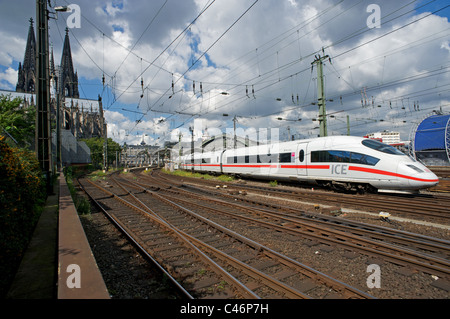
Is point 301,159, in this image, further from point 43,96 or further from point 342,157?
point 43,96

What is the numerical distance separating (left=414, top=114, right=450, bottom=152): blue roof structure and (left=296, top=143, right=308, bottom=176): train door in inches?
925

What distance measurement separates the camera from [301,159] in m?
14.9

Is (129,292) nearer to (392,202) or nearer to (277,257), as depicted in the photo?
(277,257)

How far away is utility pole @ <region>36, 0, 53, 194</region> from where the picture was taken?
12.2 meters

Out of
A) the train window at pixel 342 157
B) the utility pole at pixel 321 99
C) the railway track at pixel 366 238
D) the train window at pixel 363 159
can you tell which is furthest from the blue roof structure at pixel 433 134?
the railway track at pixel 366 238

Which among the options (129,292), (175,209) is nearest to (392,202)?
(175,209)

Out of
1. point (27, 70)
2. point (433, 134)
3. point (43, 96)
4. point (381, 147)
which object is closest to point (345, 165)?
point (381, 147)

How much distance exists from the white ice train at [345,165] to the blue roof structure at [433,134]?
23.3m

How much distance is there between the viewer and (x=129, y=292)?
428cm

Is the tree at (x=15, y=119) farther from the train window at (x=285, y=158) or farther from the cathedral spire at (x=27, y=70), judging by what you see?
the cathedral spire at (x=27, y=70)

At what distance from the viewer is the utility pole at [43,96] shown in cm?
1221

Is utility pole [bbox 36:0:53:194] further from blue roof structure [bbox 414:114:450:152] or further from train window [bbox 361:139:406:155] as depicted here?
blue roof structure [bbox 414:114:450:152]

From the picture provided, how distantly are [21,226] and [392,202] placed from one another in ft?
38.0
